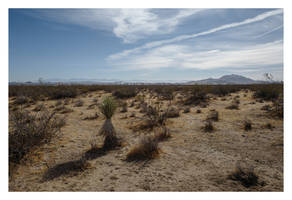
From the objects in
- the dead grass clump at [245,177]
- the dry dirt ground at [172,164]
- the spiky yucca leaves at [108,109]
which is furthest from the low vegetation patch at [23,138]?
the dead grass clump at [245,177]

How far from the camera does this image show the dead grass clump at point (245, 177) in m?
2.95

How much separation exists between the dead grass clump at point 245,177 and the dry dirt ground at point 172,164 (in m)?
0.09

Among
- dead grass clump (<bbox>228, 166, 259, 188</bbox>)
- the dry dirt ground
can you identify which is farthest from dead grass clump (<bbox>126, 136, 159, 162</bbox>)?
dead grass clump (<bbox>228, 166, 259, 188</bbox>)

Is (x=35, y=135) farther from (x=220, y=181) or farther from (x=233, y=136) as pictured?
(x=233, y=136)

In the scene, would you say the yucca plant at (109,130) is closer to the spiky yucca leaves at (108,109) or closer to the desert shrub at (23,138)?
the spiky yucca leaves at (108,109)

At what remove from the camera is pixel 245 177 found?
3.01 metres

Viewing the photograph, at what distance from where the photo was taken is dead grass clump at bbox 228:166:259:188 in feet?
9.69

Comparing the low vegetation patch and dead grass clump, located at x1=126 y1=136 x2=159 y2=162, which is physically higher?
the low vegetation patch

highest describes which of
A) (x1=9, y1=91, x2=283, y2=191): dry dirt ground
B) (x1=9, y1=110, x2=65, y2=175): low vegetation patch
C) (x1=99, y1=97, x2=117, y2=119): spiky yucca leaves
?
(x1=99, y1=97, x2=117, y2=119): spiky yucca leaves

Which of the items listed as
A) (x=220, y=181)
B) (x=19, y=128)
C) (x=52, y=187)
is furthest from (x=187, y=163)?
(x=19, y=128)

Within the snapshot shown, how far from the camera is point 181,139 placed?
5266mm

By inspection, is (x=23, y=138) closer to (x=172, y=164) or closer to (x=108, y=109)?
(x=108, y=109)

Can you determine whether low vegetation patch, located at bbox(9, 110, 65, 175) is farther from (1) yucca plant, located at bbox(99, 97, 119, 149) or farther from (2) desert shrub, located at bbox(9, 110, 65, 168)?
Result: (1) yucca plant, located at bbox(99, 97, 119, 149)

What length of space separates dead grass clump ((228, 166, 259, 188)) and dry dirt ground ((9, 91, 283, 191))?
0.30ft
